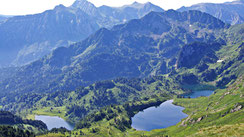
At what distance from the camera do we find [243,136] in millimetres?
129125

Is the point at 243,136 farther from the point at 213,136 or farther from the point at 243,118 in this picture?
the point at 243,118

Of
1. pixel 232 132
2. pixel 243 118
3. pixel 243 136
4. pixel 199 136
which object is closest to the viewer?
pixel 243 136

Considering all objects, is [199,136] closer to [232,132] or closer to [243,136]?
[232,132]

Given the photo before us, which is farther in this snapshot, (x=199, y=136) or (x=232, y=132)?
(x=199, y=136)

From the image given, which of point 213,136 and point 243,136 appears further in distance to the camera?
point 213,136

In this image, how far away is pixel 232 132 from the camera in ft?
468

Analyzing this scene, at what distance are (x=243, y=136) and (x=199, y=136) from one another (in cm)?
4122

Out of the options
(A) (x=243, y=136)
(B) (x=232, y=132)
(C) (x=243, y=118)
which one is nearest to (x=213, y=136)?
(B) (x=232, y=132)

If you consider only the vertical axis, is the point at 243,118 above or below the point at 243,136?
above

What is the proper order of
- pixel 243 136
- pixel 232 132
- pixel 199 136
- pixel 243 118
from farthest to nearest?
pixel 243 118 < pixel 199 136 < pixel 232 132 < pixel 243 136

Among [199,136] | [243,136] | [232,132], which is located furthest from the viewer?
[199,136]

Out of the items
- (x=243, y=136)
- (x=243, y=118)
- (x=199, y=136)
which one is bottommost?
(x=243, y=136)

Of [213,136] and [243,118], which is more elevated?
[243,118]

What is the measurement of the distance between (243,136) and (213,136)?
79.4ft
